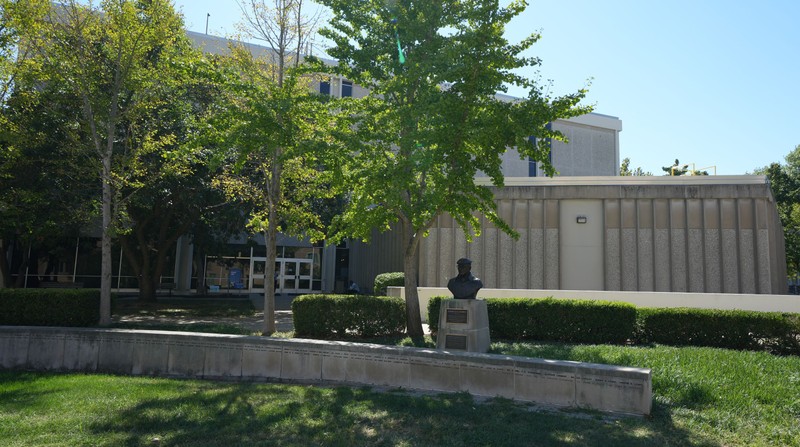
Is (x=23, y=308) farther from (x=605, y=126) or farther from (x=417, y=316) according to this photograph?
(x=605, y=126)

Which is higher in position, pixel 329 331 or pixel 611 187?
pixel 611 187

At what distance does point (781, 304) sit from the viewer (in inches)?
544

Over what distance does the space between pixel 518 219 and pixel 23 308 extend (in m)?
14.5

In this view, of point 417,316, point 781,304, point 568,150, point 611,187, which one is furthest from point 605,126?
point 417,316

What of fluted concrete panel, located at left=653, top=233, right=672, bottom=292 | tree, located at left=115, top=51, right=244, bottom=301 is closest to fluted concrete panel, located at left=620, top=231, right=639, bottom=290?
fluted concrete panel, located at left=653, top=233, right=672, bottom=292

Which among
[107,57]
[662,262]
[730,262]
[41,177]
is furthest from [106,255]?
[730,262]

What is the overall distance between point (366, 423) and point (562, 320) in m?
6.22

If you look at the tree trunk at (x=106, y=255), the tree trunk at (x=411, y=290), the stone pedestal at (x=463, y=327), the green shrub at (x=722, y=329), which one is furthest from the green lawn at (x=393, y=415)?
the tree trunk at (x=106, y=255)

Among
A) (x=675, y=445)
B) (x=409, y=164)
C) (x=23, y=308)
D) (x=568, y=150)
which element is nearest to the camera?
(x=675, y=445)

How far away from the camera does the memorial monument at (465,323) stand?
8.71 m

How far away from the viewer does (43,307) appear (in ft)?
39.1

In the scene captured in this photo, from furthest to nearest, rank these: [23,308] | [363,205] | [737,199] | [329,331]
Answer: [737,199] → [23,308] → [329,331] → [363,205]

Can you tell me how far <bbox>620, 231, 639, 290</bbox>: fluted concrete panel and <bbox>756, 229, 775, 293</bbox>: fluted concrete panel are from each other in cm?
356

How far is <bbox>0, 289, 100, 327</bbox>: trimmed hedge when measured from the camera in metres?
11.9
